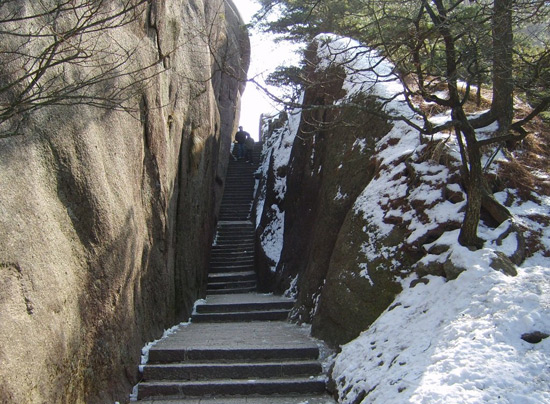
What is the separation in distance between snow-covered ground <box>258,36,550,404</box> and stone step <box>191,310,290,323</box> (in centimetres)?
354

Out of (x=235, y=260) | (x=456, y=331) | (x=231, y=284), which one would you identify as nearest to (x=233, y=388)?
(x=456, y=331)

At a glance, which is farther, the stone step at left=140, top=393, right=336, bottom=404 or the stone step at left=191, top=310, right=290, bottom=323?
the stone step at left=191, top=310, right=290, bottom=323

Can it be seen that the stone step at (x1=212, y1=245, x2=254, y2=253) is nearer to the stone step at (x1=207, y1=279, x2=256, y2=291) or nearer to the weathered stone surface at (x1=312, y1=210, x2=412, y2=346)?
the stone step at (x1=207, y1=279, x2=256, y2=291)

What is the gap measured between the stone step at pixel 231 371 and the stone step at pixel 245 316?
326 cm

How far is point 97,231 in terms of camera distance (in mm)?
5258

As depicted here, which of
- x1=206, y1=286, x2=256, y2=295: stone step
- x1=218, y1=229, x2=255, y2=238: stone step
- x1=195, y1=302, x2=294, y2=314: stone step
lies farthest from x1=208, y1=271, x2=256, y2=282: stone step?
x1=195, y1=302, x2=294, y2=314: stone step

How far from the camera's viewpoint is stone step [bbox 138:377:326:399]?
613cm

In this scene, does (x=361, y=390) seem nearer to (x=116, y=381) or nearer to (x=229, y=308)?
(x=116, y=381)

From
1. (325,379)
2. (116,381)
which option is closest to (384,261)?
(325,379)

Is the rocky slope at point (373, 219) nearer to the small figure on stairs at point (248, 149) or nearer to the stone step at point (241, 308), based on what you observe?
the stone step at point (241, 308)

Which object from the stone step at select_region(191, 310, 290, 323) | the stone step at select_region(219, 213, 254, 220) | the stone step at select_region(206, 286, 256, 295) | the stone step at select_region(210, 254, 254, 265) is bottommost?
the stone step at select_region(206, 286, 256, 295)

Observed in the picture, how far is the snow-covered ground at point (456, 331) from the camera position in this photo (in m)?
3.89

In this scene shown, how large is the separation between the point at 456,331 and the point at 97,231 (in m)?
3.79

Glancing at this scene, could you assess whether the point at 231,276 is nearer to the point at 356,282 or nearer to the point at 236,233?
the point at 236,233
